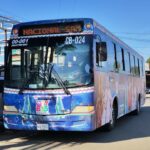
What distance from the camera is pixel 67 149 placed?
9.95 metres

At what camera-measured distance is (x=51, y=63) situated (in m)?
10.8

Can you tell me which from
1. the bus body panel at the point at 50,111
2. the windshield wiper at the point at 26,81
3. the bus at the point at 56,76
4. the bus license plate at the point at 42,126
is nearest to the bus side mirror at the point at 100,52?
the bus at the point at 56,76

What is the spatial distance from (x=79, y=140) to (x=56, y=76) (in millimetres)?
2095

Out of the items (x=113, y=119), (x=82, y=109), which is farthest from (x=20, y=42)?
(x=113, y=119)

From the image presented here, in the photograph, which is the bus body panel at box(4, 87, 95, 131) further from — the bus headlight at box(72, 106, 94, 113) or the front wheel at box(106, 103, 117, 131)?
the front wheel at box(106, 103, 117, 131)

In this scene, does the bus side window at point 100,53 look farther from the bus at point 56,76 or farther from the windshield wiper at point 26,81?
the windshield wiper at point 26,81

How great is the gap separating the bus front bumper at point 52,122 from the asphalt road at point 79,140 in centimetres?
46

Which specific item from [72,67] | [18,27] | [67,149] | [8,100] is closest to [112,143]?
[67,149]

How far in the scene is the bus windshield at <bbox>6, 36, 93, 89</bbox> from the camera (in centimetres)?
1052

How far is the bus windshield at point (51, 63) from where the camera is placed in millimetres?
10523

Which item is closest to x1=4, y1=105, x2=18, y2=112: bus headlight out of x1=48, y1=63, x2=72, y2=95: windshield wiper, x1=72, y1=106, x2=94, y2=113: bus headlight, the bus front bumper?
the bus front bumper

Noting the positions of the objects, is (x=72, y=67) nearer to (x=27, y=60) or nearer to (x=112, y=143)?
(x=27, y=60)

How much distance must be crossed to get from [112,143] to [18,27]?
13.6 ft

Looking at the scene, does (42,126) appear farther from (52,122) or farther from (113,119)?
(113,119)
